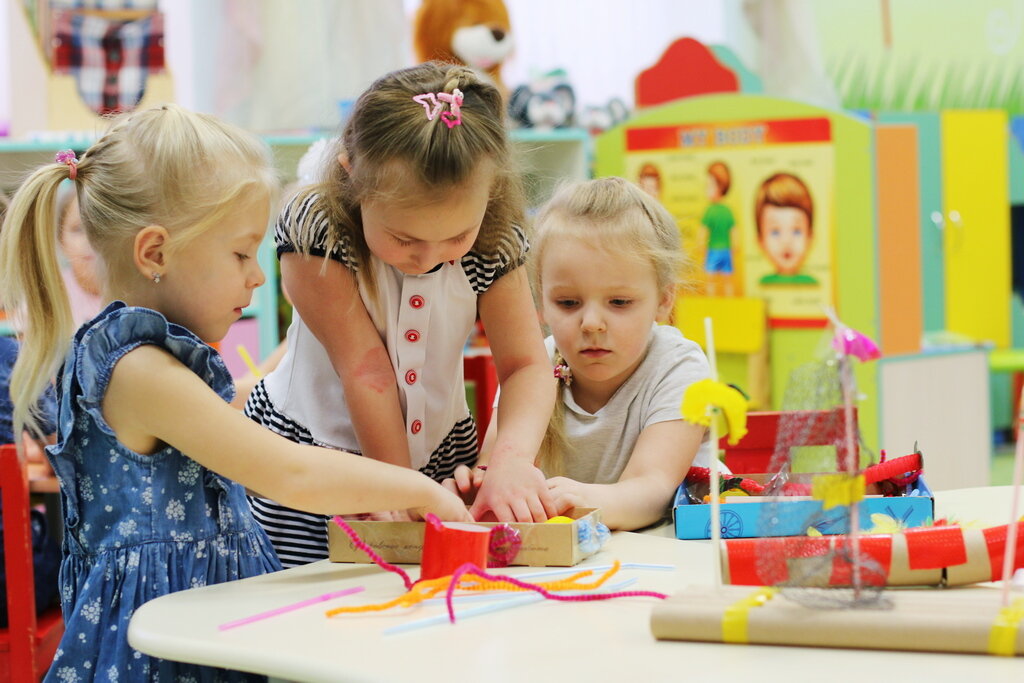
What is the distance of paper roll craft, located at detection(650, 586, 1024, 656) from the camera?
806mm

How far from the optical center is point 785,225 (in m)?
3.03

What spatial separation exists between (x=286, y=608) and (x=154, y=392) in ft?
0.74

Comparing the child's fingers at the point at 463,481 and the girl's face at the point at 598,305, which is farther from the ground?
the girl's face at the point at 598,305

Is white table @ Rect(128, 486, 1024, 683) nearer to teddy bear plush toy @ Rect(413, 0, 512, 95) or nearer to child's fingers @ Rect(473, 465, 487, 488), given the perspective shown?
child's fingers @ Rect(473, 465, 487, 488)

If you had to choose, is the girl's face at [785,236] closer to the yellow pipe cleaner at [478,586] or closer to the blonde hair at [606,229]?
the blonde hair at [606,229]

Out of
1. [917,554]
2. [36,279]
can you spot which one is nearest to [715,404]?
[917,554]

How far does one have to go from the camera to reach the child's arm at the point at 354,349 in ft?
4.17

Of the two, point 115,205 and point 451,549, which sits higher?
point 115,205

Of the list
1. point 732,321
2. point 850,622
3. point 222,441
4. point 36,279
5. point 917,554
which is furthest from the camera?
point 732,321

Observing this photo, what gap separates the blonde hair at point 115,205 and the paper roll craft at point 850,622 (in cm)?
58

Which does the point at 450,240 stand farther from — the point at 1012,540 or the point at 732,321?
the point at 732,321

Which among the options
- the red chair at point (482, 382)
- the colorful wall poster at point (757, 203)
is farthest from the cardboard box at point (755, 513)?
the colorful wall poster at point (757, 203)

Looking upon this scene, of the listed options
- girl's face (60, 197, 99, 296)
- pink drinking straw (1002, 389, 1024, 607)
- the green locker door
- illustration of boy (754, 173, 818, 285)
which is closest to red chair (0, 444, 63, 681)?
girl's face (60, 197, 99, 296)

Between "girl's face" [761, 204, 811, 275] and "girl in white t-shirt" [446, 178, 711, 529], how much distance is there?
1.51 meters
